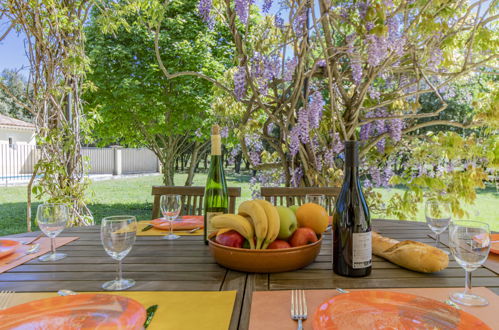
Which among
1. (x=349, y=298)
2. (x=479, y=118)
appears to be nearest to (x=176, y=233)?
(x=349, y=298)

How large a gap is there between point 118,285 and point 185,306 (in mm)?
227

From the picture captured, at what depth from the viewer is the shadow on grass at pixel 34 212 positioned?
17.5ft

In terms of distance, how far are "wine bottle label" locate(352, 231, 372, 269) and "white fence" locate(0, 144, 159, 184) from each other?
12318mm

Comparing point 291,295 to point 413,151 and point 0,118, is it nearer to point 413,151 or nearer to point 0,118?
point 413,151

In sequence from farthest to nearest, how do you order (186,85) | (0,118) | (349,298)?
(0,118) < (186,85) < (349,298)

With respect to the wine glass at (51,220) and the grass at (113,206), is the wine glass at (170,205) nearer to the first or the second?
the wine glass at (51,220)

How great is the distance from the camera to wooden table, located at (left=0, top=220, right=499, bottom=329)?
0.86m

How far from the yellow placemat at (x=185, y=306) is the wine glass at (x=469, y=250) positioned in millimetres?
519

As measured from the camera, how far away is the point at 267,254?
91cm

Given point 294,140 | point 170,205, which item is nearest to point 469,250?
point 170,205

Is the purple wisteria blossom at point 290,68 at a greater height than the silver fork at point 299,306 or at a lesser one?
greater

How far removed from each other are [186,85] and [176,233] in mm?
4585

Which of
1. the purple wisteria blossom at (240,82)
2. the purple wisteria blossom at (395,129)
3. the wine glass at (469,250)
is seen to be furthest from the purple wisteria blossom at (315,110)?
the wine glass at (469,250)

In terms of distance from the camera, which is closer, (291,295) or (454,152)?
(291,295)
